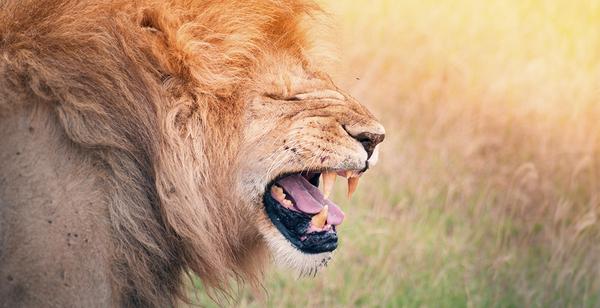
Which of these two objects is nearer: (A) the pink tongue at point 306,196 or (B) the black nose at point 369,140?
(B) the black nose at point 369,140

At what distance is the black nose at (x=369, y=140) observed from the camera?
353cm

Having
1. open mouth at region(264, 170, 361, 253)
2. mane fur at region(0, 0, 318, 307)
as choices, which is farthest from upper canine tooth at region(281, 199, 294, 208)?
mane fur at region(0, 0, 318, 307)

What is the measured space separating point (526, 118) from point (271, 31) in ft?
10.5

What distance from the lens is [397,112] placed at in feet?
22.7

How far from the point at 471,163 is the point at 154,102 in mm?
3300

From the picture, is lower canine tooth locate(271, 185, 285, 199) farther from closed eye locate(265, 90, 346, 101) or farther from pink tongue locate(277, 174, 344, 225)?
closed eye locate(265, 90, 346, 101)

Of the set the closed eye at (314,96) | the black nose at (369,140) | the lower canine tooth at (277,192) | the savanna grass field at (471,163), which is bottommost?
the savanna grass field at (471,163)

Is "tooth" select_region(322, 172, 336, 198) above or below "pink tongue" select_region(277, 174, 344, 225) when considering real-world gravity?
above

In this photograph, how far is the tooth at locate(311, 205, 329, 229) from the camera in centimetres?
364

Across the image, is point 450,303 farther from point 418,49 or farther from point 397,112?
point 418,49

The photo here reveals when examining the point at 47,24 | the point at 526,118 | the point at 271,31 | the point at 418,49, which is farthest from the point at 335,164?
the point at 418,49

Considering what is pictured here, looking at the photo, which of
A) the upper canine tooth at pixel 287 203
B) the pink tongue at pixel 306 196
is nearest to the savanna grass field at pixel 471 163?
the pink tongue at pixel 306 196

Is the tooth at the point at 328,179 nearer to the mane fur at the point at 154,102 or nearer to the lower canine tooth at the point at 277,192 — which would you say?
the lower canine tooth at the point at 277,192

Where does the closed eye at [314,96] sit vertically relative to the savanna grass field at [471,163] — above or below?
above
